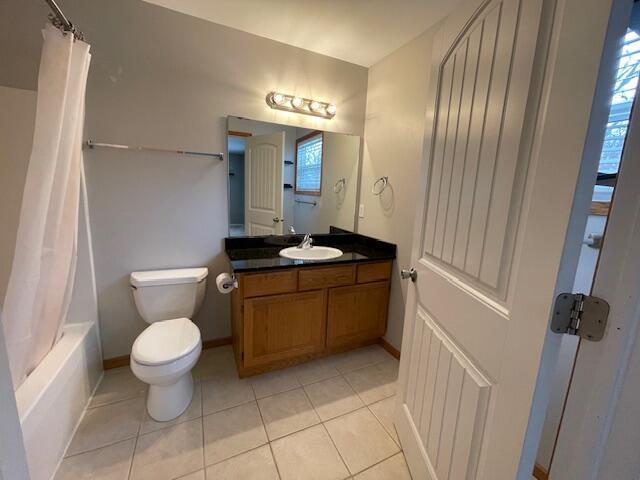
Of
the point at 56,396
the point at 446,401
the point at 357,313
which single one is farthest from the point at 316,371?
the point at 56,396

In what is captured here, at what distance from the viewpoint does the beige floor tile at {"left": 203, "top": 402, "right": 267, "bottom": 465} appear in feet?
4.33

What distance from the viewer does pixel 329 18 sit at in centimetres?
164

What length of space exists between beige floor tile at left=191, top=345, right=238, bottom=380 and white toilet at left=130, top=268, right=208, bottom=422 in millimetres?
206

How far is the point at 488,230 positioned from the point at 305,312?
1.30m

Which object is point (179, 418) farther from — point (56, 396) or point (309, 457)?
point (309, 457)

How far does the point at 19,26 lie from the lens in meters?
1.37

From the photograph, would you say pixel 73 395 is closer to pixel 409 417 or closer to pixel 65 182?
pixel 65 182

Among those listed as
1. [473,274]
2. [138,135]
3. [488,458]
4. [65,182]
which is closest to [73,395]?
[65,182]

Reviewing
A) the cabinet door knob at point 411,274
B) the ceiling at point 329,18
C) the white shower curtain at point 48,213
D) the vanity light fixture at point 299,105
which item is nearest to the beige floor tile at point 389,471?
the cabinet door knob at point 411,274

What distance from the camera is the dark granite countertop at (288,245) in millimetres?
1719

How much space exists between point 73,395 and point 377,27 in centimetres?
274

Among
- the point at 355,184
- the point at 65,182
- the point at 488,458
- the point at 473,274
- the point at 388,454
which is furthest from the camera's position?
the point at 355,184

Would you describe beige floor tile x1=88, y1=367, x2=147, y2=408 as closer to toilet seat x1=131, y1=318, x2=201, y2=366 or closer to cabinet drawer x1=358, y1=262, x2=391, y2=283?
toilet seat x1=131, y1=318, x2=201, y2=366

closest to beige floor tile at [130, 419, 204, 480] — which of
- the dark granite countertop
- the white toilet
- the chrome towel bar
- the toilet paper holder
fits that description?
the white toilet
